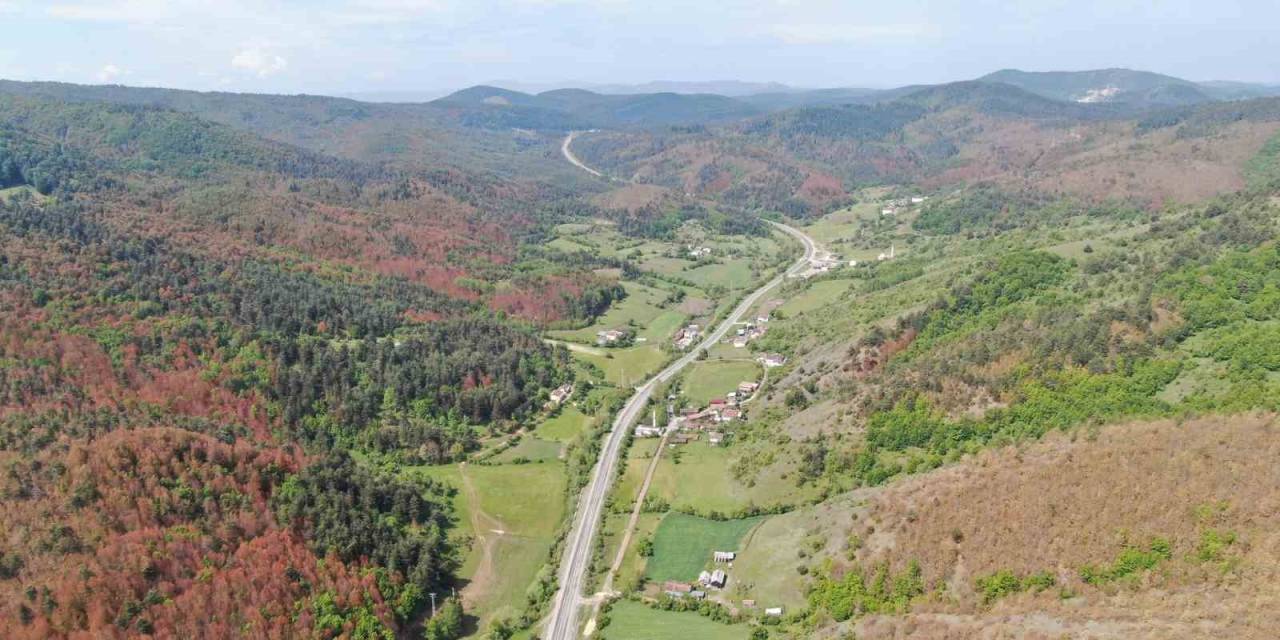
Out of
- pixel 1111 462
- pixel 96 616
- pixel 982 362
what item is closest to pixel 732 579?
pixel 1111 462

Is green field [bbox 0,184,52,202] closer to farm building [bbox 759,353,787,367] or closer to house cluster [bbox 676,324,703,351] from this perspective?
house cluster [bbox 676,324,703,351]

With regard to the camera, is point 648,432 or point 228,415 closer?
point 228,415

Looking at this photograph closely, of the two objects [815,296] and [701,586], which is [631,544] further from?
[815,296]

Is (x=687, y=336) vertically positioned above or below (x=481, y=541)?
above

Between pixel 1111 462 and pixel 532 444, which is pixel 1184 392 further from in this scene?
pixel 532 444

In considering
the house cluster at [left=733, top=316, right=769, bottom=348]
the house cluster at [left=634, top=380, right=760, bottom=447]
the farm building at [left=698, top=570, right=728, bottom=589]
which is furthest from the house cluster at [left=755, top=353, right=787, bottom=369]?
the farm building at [left=698, top=570, right=728, bottom=589]

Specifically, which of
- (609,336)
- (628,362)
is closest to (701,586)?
(628,362)
